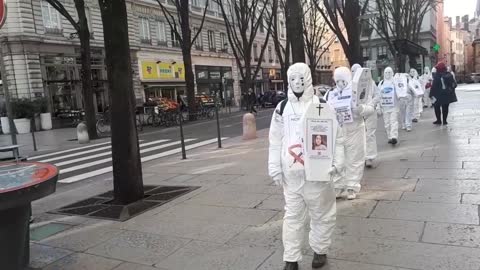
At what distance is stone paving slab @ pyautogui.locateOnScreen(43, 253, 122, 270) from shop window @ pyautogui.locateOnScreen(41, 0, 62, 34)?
86.0 feet

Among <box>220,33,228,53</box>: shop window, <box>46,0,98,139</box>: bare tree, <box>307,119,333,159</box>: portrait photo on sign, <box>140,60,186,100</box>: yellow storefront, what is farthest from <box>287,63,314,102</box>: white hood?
<box>220,33,228,53</box>: shop window

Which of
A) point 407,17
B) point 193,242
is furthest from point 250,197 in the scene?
point 407,17

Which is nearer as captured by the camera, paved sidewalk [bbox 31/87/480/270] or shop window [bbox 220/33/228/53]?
paved sidewalk [bbox 31/87/480/270]

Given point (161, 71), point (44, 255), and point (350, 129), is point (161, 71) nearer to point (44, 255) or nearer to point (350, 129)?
point (350, 129)

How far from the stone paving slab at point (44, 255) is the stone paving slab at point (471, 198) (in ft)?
14.6

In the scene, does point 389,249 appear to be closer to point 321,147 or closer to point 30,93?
point 321,147

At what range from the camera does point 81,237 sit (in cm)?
520

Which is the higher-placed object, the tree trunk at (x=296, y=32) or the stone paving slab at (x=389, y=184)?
the tree trunk at (x=296, y=32)

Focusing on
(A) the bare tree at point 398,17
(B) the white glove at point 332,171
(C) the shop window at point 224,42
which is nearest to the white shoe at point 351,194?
(B) the white glove at point 332,171

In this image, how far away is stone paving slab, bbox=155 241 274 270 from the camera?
13.3 feet

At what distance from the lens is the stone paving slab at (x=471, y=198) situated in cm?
529

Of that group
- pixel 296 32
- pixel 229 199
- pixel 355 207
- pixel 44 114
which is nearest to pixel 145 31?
pixel 44 114

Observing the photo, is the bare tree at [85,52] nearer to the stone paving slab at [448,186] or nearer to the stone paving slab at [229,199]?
the stone paving slab at [229,199]

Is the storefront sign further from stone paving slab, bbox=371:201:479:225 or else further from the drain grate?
stone paving slab, bbox=371:201:479:225
